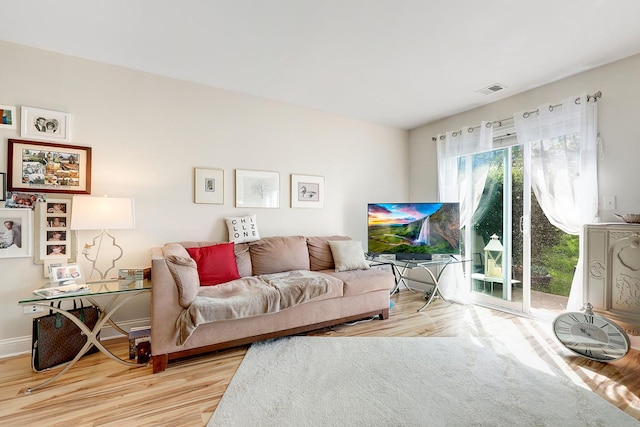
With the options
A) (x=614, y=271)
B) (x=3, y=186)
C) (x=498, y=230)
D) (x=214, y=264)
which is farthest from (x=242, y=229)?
(x=614, y=271)

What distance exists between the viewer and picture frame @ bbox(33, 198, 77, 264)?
2516mm

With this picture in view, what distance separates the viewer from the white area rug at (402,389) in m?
1.68

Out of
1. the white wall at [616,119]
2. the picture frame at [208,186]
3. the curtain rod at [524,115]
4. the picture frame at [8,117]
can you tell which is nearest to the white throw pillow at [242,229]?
the picture frame at [208,186]

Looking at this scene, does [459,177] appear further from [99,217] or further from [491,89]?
[99,217]

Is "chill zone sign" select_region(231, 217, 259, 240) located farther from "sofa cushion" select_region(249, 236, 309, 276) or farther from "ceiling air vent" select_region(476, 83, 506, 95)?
"ceiling air vent" select_region(476, 83, 506, 95)

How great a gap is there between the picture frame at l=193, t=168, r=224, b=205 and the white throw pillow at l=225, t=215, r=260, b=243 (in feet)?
0.86

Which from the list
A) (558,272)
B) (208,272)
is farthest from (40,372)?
(558,272)

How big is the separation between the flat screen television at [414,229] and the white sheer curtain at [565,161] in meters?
0.94

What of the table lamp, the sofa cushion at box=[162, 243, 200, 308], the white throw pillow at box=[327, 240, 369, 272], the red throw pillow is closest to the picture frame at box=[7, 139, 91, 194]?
the table lamp

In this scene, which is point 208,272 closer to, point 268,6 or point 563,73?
point 268,6

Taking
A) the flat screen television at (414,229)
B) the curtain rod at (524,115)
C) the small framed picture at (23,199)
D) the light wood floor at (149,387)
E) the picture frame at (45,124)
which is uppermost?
the curtain rod at (524,115)

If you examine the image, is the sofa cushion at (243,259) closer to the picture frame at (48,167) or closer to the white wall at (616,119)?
the picture frame at (48,167)

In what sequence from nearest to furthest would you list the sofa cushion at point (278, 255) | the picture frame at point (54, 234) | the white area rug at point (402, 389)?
the white area rug at point (402, 389) → the picture frame at point (54, 234) → the sofa cushion at point (278, 255)

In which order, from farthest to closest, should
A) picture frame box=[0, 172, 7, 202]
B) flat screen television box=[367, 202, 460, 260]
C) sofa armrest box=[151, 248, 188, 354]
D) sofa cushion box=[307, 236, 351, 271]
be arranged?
flat screen television box=[367, 202, 460, 260] → sofa cushion box=[307, 236, 351, 271] → picture frame box=[0, 172, 7, 202] → sofa armrest box=[151, 248, 188, 354]
